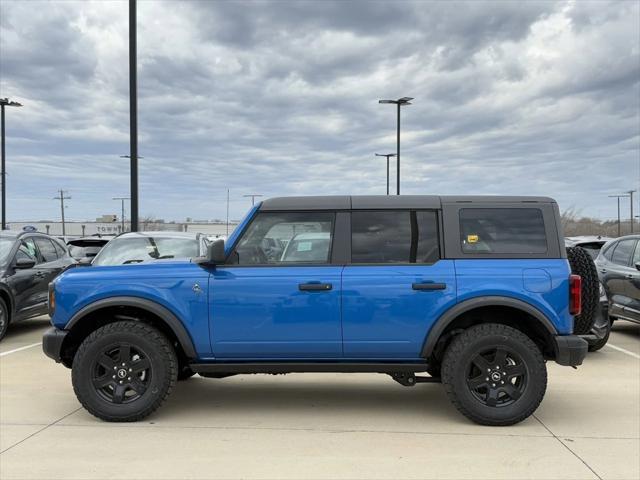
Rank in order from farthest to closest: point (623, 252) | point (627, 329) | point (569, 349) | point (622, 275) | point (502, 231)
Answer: point (627, 329) → point (623, 252) → point (622, 275) → point (502, 231) → point (569, 349)

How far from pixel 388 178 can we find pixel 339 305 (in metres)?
35.1

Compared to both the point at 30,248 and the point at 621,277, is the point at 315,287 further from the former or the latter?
the point at 30,248

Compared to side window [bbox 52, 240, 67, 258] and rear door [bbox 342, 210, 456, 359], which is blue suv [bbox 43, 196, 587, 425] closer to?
rear door [bbox 342, 210, 456, 359]

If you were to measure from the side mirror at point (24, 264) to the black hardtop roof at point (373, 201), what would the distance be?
18.5 feet

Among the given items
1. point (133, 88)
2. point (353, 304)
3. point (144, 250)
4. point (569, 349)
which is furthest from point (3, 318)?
point (569, 349)

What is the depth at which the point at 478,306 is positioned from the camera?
4727 mm

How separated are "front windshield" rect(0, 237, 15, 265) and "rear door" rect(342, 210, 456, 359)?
651cm

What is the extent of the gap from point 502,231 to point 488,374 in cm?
118

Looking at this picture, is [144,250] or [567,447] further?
[144,250]

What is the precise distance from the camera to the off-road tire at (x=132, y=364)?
4.82 m

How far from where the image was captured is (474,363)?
4781 mm

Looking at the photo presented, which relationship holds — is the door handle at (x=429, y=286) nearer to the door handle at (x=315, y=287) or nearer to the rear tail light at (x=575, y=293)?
the door handle at (x=315, y=287)

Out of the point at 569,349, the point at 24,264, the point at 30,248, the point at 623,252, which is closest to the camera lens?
the point at 569,349

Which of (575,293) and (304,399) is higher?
(575,293)
